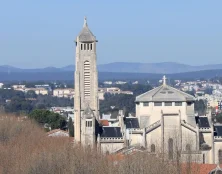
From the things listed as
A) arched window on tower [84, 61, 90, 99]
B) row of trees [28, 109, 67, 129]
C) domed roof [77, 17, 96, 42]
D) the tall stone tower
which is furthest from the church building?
row of trees [28, 109, 67, 129]

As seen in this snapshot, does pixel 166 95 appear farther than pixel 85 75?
No

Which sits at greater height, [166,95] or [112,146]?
[166,95]

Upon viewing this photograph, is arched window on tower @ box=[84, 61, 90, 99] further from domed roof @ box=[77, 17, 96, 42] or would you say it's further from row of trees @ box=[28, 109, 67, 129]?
row of trees @ box=[28, 109, 67, 129]

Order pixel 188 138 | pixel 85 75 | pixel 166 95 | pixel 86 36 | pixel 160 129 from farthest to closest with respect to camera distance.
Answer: pixel 85 75 → pixel 86 36 → pixel 166 95 → pixel 160 129 → pixel 188 138

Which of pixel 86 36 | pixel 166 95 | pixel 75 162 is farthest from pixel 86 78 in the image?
pixel 75 162

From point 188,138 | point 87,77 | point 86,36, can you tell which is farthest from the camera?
point 87,77

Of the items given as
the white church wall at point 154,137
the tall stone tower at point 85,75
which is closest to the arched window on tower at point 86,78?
the tall stone tower at point 85,75

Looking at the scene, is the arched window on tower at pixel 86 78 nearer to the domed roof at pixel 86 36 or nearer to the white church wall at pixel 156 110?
the domed roof at pixel 86 36

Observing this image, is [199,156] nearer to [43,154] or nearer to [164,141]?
[164,141]

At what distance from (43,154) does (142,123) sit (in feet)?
56.8

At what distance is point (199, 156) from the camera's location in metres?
60.8

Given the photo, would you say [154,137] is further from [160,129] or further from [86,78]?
[86,78]

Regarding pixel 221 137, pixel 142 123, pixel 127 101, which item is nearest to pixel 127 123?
pixel 142 123

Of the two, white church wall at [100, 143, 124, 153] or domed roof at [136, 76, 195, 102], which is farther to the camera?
domed roof at [136, 76, 195, 102]
